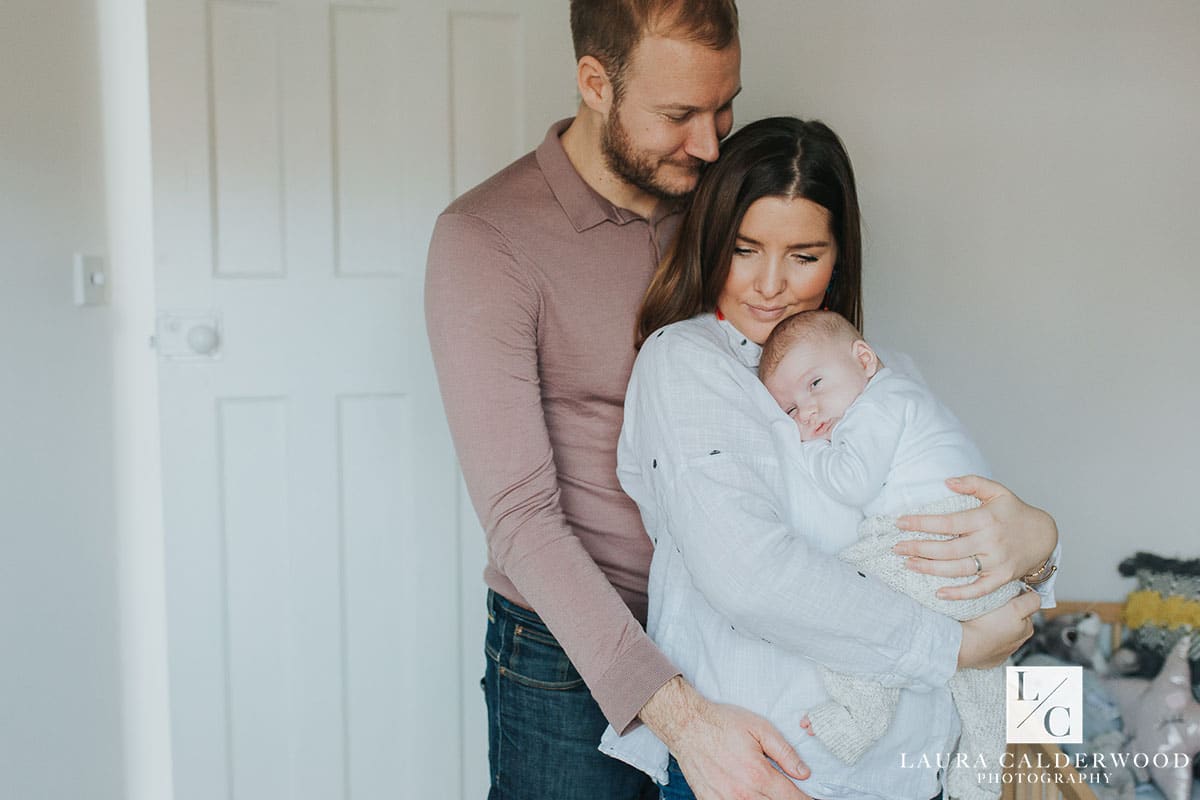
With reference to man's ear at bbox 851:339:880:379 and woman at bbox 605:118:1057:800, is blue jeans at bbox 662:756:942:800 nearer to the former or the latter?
woman at bbox 605:118:1057:800

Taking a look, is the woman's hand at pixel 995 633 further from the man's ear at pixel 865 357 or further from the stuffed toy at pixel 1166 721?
the stuffed toy at pixel 1166 721

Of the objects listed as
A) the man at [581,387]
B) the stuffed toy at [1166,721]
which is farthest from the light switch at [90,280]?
the stuffed toy at [1166,721]

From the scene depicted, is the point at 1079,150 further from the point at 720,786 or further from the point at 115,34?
the point at 115,34

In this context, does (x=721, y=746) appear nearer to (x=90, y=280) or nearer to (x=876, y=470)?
(x=876, y=470)

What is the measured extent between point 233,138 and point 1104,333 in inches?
74.0

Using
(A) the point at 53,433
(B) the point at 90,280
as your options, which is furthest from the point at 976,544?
(B) the point at 90,280

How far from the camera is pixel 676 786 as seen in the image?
131 centimetres

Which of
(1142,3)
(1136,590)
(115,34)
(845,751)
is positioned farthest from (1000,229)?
(115,34)

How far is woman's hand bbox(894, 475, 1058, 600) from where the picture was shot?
3.78 feet

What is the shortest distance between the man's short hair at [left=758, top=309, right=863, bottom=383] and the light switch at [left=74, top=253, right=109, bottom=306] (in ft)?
4.52

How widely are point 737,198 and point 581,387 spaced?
0.33m

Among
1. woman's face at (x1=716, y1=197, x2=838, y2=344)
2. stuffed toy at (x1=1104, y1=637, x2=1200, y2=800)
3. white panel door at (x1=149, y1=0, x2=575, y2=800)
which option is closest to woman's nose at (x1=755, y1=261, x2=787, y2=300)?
woman's face at (x1=716, y1=197, x2=838, y2=344)

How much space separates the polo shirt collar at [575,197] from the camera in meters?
1.44

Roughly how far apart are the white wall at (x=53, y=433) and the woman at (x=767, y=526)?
1.07 metres
